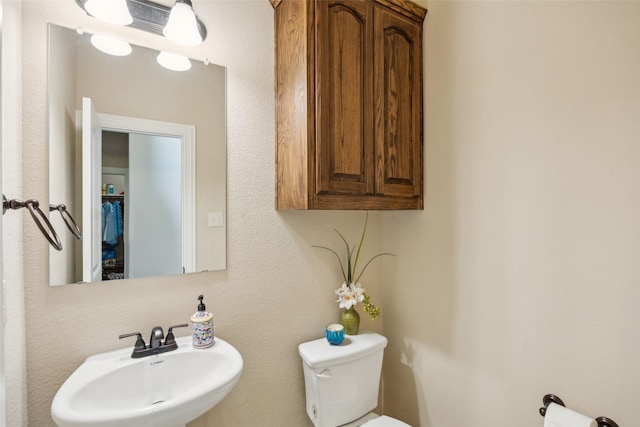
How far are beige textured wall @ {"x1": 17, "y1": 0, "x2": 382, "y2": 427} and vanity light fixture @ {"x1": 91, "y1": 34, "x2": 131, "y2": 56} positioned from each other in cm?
4

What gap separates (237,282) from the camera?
1.35 metres

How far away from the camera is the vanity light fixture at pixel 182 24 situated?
3.85 ft

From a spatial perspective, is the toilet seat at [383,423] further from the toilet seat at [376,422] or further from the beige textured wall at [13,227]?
the beige textured wall at [13,227]

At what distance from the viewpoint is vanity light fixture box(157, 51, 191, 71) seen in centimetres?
122

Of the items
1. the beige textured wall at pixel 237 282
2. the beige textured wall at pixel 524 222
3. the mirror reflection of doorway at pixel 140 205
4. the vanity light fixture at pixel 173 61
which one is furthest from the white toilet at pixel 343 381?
the vanity light fixture at pixel 173 61

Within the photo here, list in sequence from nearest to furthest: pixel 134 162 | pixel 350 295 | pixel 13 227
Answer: pixel 13 227, pixel 134 162, pixel 350 295

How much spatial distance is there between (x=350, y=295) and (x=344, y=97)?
0.90 m

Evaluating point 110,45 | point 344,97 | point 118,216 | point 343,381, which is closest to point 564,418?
point 343,381

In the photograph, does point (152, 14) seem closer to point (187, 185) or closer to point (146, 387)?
point (187, 185)

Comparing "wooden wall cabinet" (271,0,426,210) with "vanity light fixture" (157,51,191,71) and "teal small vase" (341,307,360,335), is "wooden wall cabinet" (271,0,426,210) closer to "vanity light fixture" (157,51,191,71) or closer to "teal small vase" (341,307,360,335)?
"vanity light fixture" (157,51,191,71)

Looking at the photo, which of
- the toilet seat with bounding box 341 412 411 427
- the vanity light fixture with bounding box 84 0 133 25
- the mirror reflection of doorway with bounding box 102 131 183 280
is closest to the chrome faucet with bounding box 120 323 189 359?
the mirror reflection of doorway with bounding box 102 131 183 280

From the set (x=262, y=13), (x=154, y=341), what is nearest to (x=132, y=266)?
(x=154, y=341)

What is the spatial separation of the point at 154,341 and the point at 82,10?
1174 millimetres

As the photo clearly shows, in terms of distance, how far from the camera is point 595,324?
3.39ft
